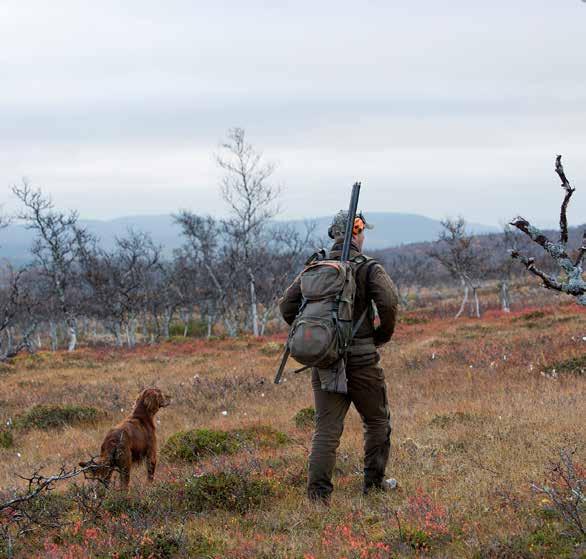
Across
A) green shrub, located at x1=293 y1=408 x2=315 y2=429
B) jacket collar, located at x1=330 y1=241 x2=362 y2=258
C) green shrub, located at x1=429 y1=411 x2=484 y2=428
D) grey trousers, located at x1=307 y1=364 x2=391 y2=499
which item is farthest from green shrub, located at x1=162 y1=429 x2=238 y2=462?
jacket collar, located at x1=330 y1=241 x2=362 y2=258

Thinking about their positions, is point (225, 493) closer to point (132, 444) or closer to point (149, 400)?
point (132, 444)

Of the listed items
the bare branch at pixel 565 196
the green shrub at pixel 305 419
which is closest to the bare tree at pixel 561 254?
the bare branch at pixel 565 196

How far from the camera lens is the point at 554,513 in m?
4.03

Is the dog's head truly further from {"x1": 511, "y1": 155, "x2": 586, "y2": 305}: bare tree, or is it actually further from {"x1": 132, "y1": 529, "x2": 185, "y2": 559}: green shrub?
{"x1": 511, "y1": 155, "x2": 586, "y2": 305}: bare tree

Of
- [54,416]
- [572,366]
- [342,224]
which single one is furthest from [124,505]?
[572,366]

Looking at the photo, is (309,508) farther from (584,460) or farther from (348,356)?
(584,460)

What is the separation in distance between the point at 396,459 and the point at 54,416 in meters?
6.70

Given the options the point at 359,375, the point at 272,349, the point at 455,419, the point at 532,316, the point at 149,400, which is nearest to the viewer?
the point at 359,375

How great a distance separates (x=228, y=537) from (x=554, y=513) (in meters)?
2.11

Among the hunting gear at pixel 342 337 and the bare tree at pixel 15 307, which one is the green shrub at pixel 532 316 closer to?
the bare tree at pixel 15 307

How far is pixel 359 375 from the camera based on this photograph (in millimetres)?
4641

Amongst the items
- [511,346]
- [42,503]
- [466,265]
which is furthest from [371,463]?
[466,265]

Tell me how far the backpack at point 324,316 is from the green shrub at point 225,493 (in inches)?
56.0

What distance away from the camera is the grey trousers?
15.3 feet
